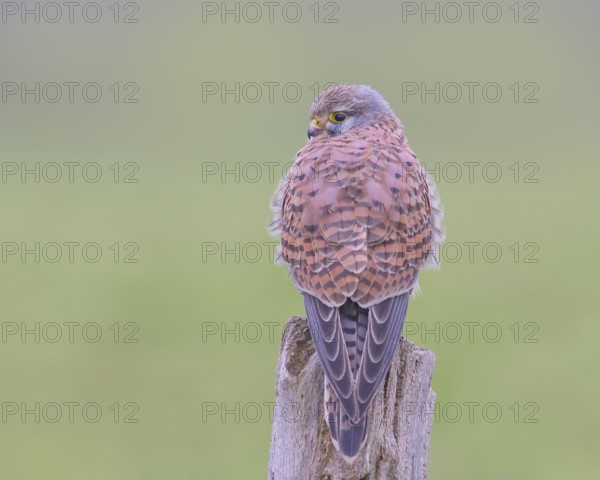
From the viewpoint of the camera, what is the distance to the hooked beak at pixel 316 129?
544 cm

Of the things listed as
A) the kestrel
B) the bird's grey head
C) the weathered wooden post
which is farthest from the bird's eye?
the weathered wooden post

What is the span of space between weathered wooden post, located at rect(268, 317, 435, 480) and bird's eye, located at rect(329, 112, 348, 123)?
190 centimetres

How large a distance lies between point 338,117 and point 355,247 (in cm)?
138

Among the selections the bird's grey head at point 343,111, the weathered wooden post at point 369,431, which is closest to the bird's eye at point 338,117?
the bird's grey head at point 343,111

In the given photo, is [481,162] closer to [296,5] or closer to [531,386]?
[296,5]

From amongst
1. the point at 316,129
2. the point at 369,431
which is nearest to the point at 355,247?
the point at 369,431

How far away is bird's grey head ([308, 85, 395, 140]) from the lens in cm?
546

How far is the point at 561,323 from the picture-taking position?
1070 centimetres

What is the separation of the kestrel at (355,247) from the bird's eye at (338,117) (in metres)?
0.16

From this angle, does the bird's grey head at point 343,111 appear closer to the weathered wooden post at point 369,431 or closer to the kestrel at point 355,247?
the kestrel at point 355,247

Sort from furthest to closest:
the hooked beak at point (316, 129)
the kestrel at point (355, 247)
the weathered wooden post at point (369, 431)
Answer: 1. the hooked beak at point (316, 129)
2. the kestrel at point (355, 247)
3. the weathered wooden post at point (369, 431)

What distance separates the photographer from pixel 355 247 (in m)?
4.30

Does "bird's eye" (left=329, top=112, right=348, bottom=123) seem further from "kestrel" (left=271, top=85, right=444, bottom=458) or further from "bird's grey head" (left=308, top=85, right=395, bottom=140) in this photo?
"kestrel" (left=271, top=85, right=444, bottom=458)

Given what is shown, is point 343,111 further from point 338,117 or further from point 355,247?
point 355,247
